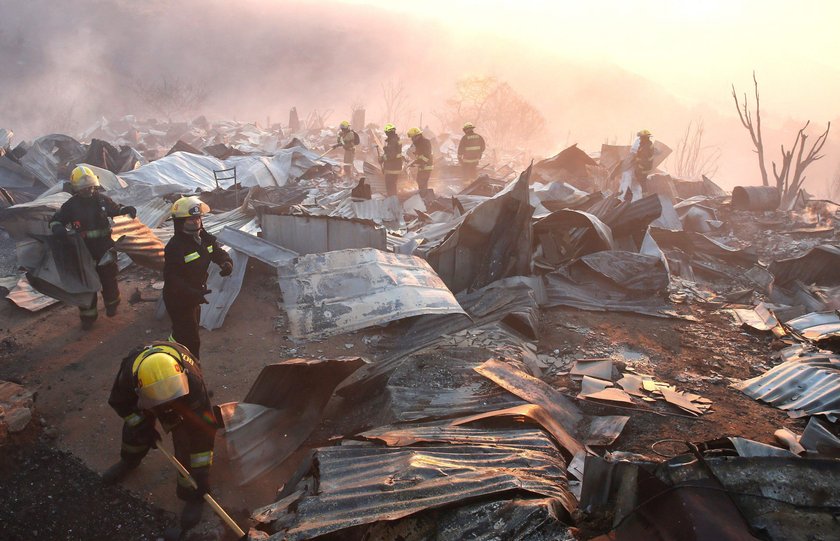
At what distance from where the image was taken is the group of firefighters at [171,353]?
2951 millimetres

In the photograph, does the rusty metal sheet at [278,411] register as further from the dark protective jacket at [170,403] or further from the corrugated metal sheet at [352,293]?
the corrugated metal sheet at [352,293]

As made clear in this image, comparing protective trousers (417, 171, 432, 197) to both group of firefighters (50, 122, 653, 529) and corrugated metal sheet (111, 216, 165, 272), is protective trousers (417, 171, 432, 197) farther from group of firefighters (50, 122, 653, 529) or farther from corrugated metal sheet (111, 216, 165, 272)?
group of firefighters (50, 122, 653, 529)

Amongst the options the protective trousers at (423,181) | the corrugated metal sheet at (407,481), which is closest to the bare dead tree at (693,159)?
the protective trousers at (423,181)

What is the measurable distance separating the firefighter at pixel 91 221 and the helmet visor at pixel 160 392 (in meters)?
2.85

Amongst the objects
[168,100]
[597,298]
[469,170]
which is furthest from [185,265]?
[168,100]

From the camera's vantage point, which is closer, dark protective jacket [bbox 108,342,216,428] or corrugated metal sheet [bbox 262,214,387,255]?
dark protective jacket [bbox 108,342,216,428]

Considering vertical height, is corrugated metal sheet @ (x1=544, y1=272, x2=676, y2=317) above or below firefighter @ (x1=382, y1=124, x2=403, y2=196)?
below

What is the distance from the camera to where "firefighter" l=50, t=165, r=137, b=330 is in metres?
Result: 5.05

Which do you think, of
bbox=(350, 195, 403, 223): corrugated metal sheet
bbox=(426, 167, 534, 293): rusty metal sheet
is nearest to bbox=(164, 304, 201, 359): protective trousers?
bbox=(426, 167, 534, 293): rusty metal sheet

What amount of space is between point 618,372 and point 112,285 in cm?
548

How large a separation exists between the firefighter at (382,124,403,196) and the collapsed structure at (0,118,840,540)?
520 mm

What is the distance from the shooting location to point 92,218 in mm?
5141

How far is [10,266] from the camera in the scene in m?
7.08

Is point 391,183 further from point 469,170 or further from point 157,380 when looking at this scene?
point 157,380
